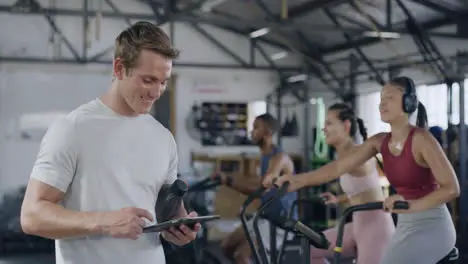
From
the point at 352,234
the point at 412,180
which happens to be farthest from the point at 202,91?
the point at 412,180

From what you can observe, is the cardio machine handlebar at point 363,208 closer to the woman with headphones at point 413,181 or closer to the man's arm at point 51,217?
the woman with headphones at point 413,181

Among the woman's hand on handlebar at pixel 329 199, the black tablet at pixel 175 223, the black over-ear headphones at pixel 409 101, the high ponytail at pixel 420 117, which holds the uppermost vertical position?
the black over-ear headphones at pixel 409 101

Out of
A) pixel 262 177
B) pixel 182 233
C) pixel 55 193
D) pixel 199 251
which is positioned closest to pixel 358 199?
pixel 262 177

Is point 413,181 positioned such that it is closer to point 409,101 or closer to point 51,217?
point 409,101

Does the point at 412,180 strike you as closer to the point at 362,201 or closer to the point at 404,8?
the point at 362,201

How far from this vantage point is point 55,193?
165cm

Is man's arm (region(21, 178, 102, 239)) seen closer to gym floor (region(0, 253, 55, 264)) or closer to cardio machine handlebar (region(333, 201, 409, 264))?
cardio machine handlebar (region(333, 201, 409, 264))

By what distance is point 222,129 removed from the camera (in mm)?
13258

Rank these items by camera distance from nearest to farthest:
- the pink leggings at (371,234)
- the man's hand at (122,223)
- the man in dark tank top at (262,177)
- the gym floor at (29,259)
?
the man's hand at (122,223) → the pink leggings at (371,234) → the man in dark tank top at (262,177) → the gym floor at (29,259)

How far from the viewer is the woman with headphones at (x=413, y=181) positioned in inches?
117

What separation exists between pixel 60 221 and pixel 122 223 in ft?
0.50

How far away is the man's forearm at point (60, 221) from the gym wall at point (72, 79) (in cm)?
677

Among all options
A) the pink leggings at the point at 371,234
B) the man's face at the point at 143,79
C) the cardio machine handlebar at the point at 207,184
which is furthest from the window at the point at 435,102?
the man's face at the point at 143,79

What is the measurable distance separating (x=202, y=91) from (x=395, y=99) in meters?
10.6
